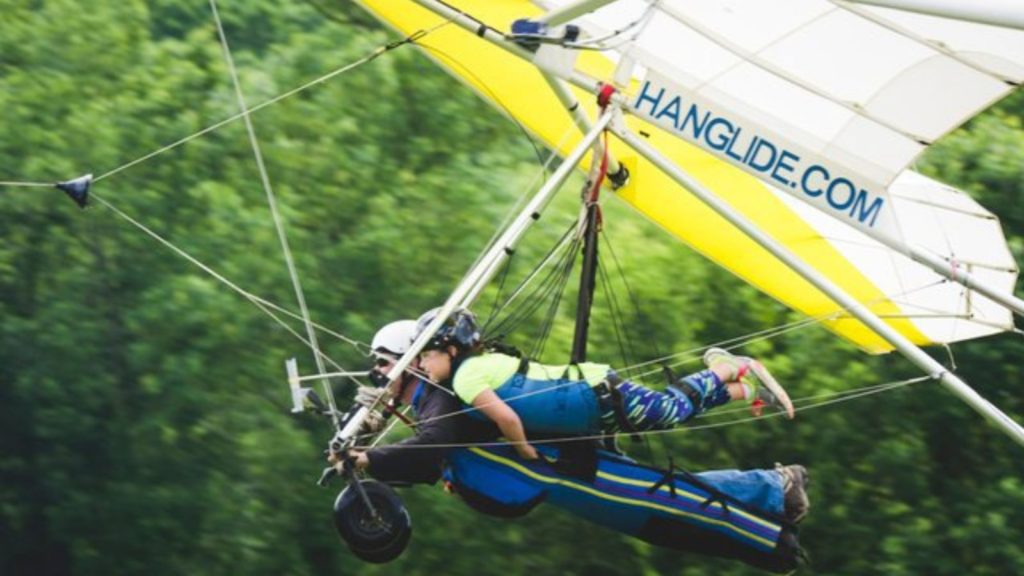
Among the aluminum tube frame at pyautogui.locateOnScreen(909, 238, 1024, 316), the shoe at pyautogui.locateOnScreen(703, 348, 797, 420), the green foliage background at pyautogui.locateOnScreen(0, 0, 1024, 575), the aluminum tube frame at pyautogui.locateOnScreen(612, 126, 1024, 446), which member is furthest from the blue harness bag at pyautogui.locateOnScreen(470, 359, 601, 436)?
the green foliage background at pyautogui.locateOnScreen(0, 0, 1024, 575)

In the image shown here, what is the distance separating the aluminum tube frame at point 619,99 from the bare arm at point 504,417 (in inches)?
49.8

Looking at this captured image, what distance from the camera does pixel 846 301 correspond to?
9.49 metres

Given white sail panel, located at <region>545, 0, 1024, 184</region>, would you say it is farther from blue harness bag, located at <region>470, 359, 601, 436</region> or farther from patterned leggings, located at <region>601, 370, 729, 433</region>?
blue harness bag, located at <region>470, 359, 601, 436</region>

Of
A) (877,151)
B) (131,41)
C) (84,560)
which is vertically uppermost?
(877,151)

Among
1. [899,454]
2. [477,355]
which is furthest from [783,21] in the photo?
[899,454]

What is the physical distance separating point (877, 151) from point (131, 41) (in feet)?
28.6

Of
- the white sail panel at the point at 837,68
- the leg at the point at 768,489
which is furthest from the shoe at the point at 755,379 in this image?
the white sail panel at the point at 837,68

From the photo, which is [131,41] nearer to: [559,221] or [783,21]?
[559,221]

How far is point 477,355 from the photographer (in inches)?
353

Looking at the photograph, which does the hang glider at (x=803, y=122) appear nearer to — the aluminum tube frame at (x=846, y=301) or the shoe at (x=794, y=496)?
the aluminum tube frame at (x=846, y=301)

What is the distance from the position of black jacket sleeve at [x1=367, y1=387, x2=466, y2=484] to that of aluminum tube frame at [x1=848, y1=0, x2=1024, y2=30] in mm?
2099

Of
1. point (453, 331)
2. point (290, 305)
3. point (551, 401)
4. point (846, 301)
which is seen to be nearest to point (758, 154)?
point (846, 301)

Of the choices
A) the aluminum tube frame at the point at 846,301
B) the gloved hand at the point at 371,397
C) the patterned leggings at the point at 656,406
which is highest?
the aluminum tube frame at the point at 846,301

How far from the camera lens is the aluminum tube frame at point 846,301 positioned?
936 cm
